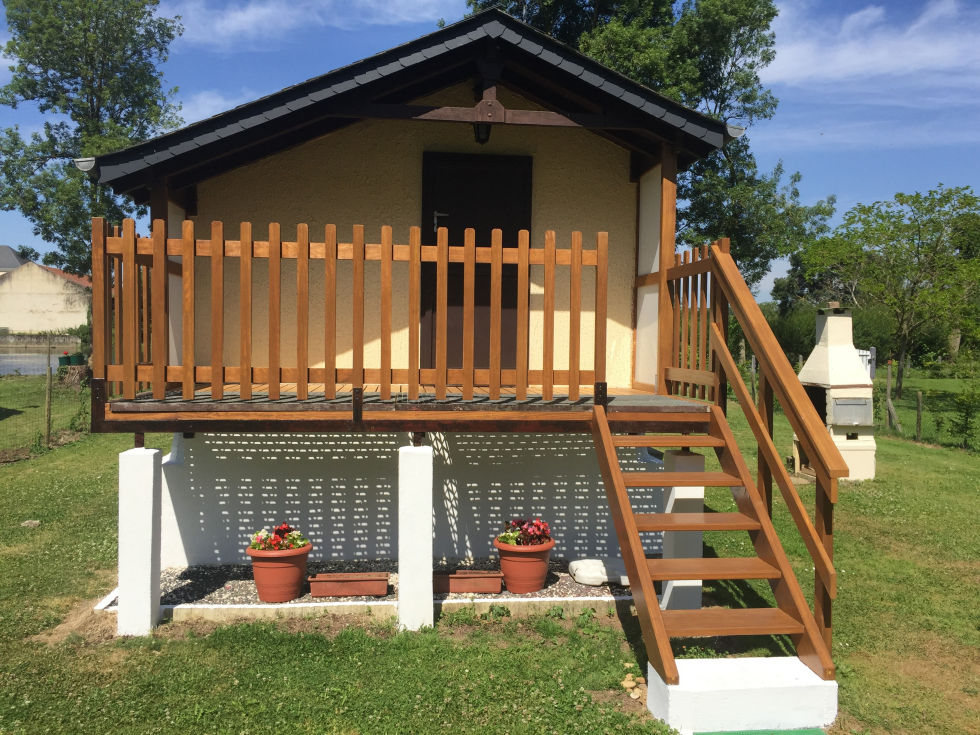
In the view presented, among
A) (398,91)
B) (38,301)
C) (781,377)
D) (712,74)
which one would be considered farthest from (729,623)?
(38,301)

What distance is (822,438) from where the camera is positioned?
3.92 meters

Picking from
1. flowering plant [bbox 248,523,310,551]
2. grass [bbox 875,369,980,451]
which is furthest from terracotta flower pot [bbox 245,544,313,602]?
grass [bbox 875,369,980,451]

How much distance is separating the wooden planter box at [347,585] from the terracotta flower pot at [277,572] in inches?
6.2

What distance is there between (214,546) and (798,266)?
171ft

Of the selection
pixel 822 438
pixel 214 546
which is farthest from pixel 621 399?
pixel 214 546

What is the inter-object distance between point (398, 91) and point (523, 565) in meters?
4.35

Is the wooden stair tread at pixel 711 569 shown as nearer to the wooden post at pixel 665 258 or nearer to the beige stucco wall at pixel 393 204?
the wooden post at pixel 665 258

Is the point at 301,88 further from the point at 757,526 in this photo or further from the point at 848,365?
the point at 848,365

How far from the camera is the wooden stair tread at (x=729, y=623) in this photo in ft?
12.3

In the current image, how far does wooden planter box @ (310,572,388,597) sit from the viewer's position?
5.37 m

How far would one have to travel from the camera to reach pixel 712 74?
22.5 metres

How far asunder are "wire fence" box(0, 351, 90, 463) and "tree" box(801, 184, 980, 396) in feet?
64.3

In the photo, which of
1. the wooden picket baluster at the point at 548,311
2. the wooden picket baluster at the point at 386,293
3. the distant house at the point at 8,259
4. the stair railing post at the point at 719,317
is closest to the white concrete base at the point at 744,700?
the stair railing post at the point at 719,317

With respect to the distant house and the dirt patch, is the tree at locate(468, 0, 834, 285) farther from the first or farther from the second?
the distant house
